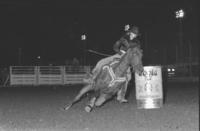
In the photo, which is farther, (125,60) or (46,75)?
(46,75)

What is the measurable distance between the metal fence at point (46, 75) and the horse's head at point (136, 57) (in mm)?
23381

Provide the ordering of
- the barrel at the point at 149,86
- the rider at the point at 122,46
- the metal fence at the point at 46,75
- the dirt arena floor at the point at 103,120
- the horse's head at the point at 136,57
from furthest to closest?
the metal fence at the point at 46,75
the barrel at the point at 149,86
the rider at the point at 122,46
the horse's head at the point at 136,57
the dirt arena floor at the point at 103,120

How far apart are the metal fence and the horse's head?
23.4 meters

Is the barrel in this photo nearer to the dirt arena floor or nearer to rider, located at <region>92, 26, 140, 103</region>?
the dirt arena floor

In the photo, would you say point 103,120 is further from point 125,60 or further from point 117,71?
point 125,60

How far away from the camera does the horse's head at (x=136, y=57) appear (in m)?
10.4

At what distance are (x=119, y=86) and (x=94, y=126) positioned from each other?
84.0 inches

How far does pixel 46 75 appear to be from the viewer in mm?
34500

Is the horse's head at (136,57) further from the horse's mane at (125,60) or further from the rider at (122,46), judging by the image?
the rider at (122,46)

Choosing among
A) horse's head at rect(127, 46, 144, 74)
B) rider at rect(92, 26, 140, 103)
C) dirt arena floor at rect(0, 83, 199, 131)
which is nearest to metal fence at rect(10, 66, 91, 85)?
dirt arena floor at rect(0, 83, 199, 131)

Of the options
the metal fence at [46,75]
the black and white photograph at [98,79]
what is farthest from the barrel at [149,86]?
the metal fence at [46,75]

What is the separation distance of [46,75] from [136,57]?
80.5 ft

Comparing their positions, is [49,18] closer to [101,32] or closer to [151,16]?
[101,32]

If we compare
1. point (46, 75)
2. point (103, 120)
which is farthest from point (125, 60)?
point (46, 75)
